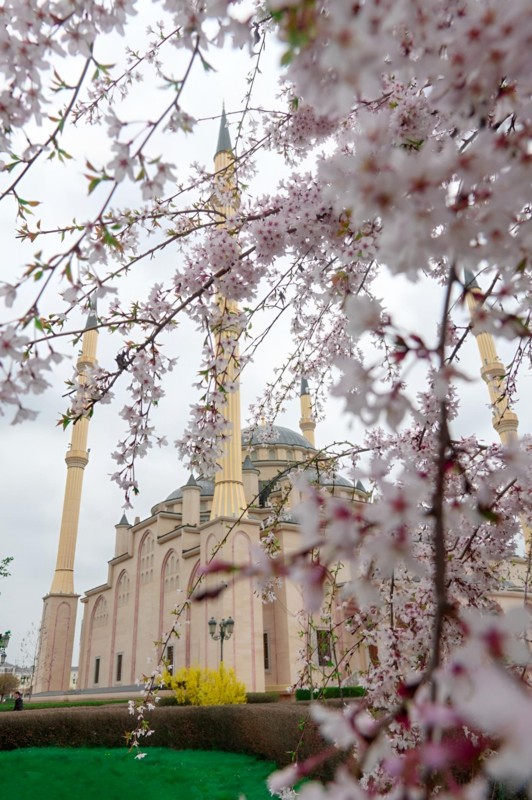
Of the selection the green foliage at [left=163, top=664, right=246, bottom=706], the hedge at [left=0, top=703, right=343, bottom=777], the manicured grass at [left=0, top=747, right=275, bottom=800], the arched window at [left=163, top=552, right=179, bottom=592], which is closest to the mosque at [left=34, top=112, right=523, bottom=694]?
the arched window at [left=163, top=552, right=179, bottom=592]

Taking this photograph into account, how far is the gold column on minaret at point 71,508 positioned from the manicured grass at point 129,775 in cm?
1846

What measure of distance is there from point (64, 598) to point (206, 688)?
57.1 feet

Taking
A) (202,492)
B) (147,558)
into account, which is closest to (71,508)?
(147,558)

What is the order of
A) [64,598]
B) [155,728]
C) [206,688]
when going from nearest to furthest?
[155,728] → [206,688] → [64,598]

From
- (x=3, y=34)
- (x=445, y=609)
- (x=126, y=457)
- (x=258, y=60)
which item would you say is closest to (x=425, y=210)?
(x=445, y=609)

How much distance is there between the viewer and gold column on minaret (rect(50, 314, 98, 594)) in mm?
27781

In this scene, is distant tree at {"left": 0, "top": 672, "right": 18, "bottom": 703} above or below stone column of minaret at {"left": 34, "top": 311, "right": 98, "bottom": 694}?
below

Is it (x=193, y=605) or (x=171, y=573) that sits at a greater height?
(x=171, y=573)

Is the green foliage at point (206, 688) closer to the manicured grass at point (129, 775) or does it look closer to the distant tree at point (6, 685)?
the manicured grass at point (129, 775)

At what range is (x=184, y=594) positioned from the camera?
14.8 meters

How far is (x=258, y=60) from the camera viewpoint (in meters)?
3.36

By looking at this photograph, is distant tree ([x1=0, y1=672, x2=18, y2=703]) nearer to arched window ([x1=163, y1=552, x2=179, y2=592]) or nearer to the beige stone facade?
the beige stone facade

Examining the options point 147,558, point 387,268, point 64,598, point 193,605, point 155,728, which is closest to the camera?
point 387,268

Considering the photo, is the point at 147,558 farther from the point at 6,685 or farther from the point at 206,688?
the point at 6,685
